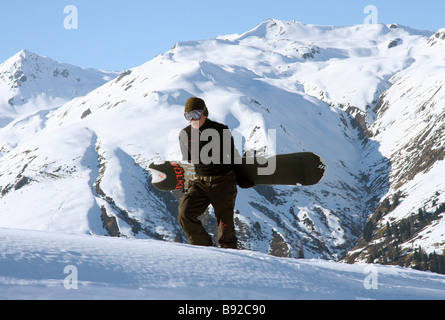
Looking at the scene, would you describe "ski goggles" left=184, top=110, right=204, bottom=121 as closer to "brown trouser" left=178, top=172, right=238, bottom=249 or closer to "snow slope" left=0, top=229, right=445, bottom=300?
"brown trouser" left=178, top=172, right=238, bottom=249

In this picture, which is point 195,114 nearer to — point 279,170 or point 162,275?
point 279,170

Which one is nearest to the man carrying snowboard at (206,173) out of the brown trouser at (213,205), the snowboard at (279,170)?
the brown trouser at (213,205)

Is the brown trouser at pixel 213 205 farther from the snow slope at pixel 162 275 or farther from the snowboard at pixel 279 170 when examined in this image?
the snow slope at pixel 162 275

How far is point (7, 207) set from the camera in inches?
6624

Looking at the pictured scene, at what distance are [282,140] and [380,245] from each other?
5363 centimetres

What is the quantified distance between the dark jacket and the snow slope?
281 centimetres

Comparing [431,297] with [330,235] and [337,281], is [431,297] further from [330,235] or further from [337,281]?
[330,235]

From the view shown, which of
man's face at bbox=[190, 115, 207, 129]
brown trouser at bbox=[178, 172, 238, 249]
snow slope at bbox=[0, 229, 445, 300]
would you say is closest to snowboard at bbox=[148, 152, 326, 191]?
brown trouser at bbox=[178, 172, 238, 249]

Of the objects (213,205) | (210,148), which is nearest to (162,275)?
(213,205)

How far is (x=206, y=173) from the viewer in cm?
991

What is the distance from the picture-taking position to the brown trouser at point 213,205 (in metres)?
9.91

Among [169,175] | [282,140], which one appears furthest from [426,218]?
[169,175]
